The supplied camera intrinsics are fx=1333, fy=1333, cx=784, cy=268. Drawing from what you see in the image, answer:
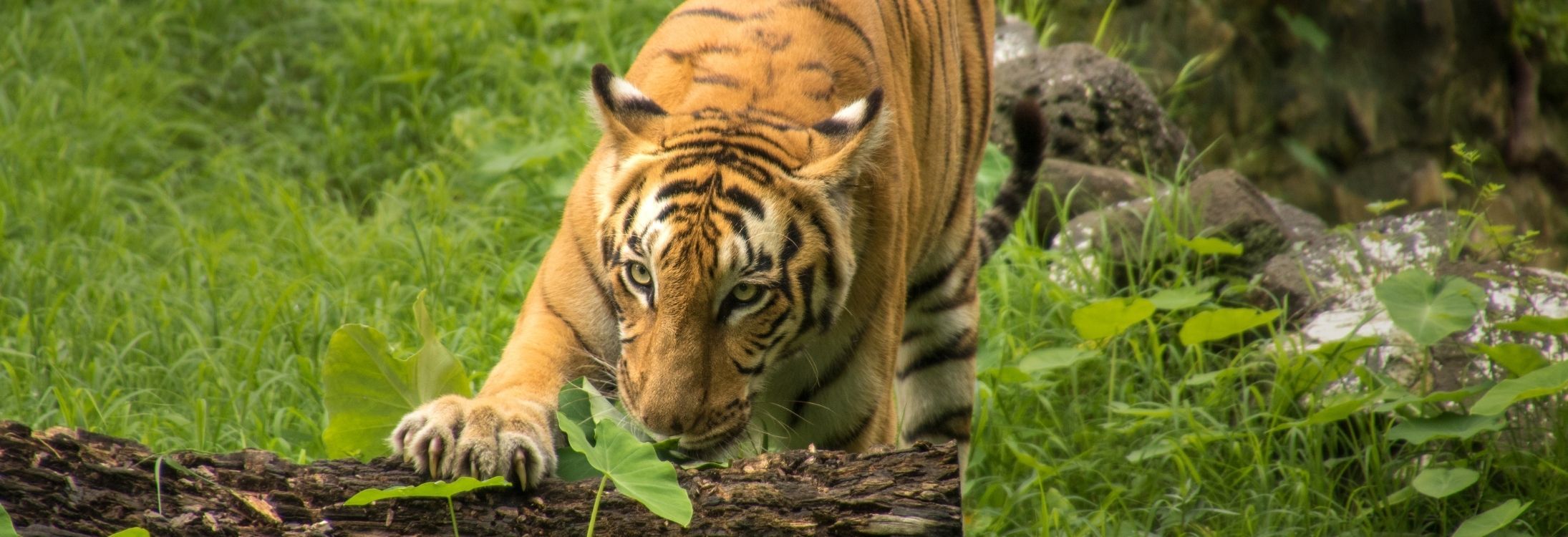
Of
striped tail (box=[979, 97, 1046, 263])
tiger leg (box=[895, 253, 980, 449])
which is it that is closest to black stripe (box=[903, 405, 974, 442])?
tiger leg (box=[895, 253, 980, 449])

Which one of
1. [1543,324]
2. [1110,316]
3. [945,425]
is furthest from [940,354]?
[1543,324]

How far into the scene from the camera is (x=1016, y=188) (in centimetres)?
427

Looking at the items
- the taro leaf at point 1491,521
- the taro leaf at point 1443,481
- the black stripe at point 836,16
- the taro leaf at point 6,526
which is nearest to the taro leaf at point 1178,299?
the taro leaf at point 1443,481

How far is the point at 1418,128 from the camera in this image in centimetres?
769

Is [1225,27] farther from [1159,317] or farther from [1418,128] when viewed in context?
[1159,317]

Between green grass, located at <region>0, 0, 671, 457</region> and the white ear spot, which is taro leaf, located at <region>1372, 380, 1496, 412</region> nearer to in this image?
the white ear spot

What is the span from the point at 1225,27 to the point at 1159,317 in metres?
3.35

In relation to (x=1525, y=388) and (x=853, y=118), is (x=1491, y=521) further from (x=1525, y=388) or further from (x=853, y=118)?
(x=853, y=118)

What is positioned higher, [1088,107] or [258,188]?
[258,188]

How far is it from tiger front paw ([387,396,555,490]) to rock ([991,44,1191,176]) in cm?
362

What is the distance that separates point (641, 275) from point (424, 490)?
0.68 meters

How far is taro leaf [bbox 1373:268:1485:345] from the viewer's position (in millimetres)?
3410

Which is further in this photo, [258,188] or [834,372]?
[258,188]

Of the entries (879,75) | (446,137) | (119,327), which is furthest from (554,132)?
(879,75)
